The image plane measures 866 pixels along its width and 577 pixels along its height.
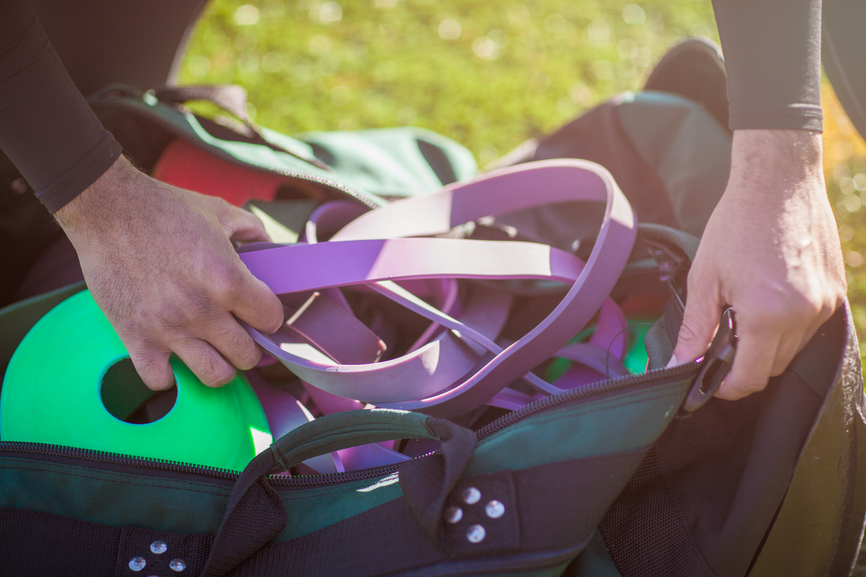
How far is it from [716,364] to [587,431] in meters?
0.22

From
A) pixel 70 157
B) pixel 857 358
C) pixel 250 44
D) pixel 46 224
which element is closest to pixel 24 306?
pixel 46 224

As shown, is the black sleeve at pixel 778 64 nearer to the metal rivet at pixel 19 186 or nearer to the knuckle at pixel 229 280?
the knuckle at pixel 229 280

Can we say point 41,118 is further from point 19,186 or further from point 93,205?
point 19,186

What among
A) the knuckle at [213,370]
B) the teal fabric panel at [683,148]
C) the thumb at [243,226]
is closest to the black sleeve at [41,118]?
the thumb at [243,226]

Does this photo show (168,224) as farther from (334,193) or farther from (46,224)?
(46,224)

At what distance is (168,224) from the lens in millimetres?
912

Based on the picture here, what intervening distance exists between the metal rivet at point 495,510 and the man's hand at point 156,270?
490 millimetres

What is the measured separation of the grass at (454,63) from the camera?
2.52 m

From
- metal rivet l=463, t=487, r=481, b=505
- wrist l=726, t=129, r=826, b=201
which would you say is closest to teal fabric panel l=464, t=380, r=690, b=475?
metal rivet l=463, t=487, r=481, b=505

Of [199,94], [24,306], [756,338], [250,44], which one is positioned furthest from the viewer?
[250,44]

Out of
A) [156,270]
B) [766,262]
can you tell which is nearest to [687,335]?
[766,262]

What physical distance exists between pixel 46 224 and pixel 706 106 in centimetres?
162

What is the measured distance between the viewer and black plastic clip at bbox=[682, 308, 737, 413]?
80cm

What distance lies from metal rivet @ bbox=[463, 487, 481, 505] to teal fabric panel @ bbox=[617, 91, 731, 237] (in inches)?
30.3
